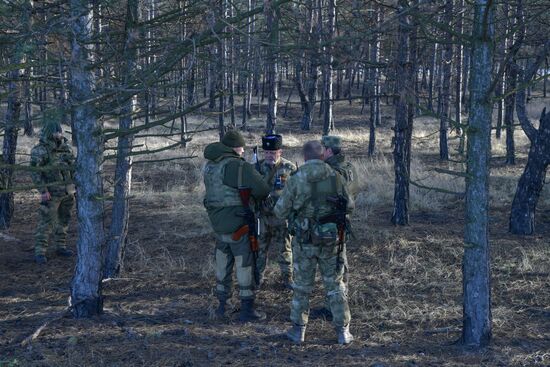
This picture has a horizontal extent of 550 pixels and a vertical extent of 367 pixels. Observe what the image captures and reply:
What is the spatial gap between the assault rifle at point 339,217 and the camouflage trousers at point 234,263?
117 centimetres

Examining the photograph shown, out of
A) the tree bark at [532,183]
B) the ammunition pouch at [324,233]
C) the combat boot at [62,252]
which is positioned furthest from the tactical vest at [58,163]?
the tree bark at [532,183]

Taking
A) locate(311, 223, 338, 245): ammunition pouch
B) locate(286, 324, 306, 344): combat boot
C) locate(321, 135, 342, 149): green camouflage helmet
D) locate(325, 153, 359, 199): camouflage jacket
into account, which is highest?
locate(321, 135, 342, 149): green camouflage helmet

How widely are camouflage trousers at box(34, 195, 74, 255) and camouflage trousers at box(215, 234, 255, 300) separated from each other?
3752 mm

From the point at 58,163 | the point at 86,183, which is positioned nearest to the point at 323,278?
the point at 86,183

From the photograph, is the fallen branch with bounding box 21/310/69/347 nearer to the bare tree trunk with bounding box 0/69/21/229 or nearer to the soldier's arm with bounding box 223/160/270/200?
the soldier's arm with bounding box 223/160/270/200

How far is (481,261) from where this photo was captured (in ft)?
17.5

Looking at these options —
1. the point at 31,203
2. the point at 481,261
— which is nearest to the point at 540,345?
the point at 481,261

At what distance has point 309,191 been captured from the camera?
19.1ft

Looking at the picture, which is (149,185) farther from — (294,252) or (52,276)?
(294,252)

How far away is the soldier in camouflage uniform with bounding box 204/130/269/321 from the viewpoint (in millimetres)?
6555

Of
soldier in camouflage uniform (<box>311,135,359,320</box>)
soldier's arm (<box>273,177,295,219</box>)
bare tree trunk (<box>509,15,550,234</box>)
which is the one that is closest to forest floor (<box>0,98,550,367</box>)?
soldier in camouflage uniform (<box>311,135,359,320</box>)

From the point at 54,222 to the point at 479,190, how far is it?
6682mm

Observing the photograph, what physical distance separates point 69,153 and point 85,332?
13.7 ft

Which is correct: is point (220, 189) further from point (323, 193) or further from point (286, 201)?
point (323, 193)
